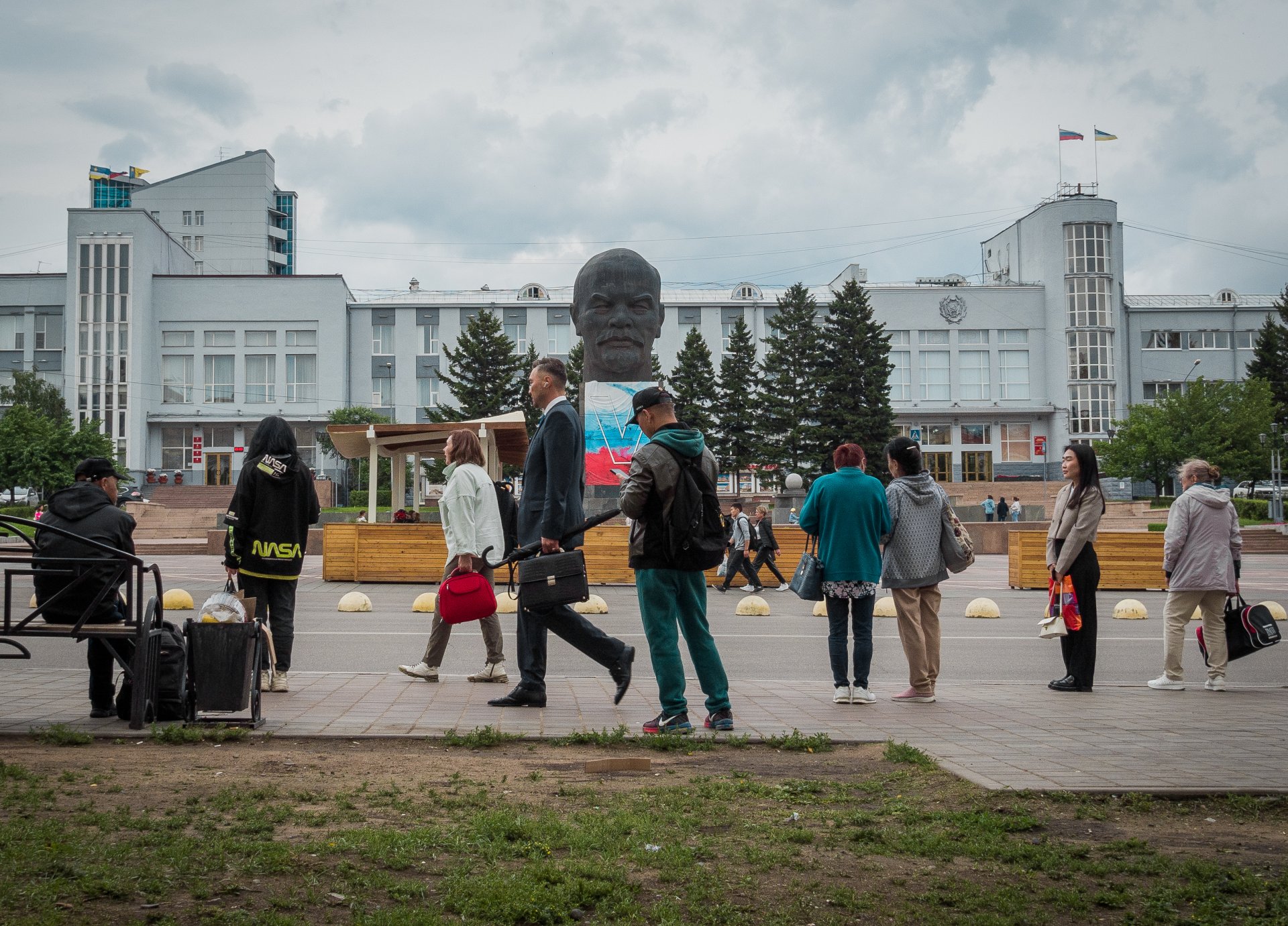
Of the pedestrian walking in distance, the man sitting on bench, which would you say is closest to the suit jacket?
the man sitting on bench

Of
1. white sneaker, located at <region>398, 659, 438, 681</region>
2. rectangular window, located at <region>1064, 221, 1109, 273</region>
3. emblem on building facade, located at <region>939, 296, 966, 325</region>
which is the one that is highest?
rectangular window, located at <region>1064, 221, 1109, 273</region>

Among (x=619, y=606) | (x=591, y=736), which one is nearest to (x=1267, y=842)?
(x=591, y=736)

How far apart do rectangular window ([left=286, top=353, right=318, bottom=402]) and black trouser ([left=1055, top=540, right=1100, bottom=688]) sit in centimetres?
7294

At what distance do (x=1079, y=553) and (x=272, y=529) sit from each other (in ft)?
18.9

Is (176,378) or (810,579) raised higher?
(176,378)

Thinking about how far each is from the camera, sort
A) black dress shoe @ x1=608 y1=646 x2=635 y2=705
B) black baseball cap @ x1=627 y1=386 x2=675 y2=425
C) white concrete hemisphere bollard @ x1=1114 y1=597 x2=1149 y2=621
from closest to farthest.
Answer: black baseball cap @ x1=627 y1=386 x2=675 y2=425, black dress shoe @ x1=608 y1=646 x2=635 y2=705, white concrete hemisphere bollard @ x1=1114 y1=597 x2=1149 y2=621

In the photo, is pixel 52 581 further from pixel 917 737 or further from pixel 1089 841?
pixel 1089 841

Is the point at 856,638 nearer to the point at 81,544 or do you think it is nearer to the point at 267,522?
the point at 267,522

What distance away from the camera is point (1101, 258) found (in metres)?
76.6

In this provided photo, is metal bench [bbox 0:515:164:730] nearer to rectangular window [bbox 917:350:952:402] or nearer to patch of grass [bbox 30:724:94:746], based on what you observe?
patch of grass [bbox 30:724:94:746]

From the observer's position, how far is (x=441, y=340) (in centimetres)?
7938

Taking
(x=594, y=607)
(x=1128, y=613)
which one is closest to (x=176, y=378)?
(x=594, y=607)

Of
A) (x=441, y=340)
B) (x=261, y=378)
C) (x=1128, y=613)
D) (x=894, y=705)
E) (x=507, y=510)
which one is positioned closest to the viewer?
(x=894, y=705)

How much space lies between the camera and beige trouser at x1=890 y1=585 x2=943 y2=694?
8.02 meters
